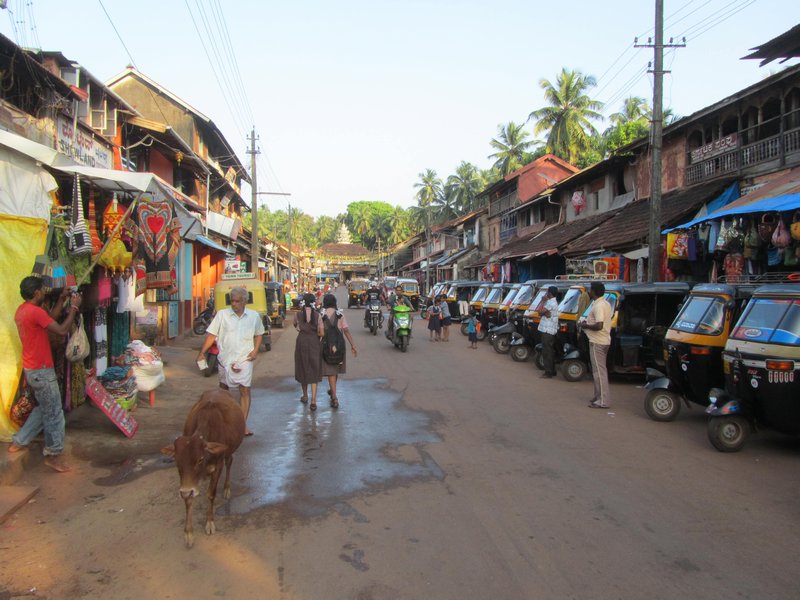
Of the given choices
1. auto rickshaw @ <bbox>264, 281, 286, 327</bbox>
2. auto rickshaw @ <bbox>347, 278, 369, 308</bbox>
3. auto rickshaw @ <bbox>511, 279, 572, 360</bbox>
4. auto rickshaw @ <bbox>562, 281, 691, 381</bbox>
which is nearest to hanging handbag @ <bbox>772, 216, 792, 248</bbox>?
auto rickshaw @ <bbox>562, 281, 691, 381</bbox>

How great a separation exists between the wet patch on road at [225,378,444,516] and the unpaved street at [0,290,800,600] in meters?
0.03

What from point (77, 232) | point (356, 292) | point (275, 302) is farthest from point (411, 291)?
point (77, 232)

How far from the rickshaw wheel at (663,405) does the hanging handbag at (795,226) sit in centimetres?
446

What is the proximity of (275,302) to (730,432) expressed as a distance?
69.1ft

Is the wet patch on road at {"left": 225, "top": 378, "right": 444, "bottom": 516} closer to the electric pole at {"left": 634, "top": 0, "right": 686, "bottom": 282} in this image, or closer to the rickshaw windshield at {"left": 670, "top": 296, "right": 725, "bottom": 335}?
the rickshaw windshield at {"left": 670, "top": 296, "right": 725, "bottom": 335}

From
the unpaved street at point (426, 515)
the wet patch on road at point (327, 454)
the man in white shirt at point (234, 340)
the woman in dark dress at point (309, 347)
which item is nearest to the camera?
the unpaved street at point (426, 515)

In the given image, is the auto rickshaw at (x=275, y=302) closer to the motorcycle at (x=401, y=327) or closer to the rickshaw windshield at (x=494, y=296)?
the motorcycle at (x=401, y=327)

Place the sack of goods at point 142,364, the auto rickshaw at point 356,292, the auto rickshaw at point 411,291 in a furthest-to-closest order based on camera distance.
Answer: the auto rickshaw at point 356,292
the auto rickshaw at point 411,291
the sack of goods at point 142,364

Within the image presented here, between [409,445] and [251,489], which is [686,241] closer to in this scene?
[409,445]

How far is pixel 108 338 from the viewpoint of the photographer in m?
9.71

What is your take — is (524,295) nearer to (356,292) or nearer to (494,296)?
(494,296)

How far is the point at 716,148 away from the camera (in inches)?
728

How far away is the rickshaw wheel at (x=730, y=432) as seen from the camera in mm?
6770

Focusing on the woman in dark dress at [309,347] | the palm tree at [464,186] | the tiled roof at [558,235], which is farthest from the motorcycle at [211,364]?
the palm tree at [464,186]
